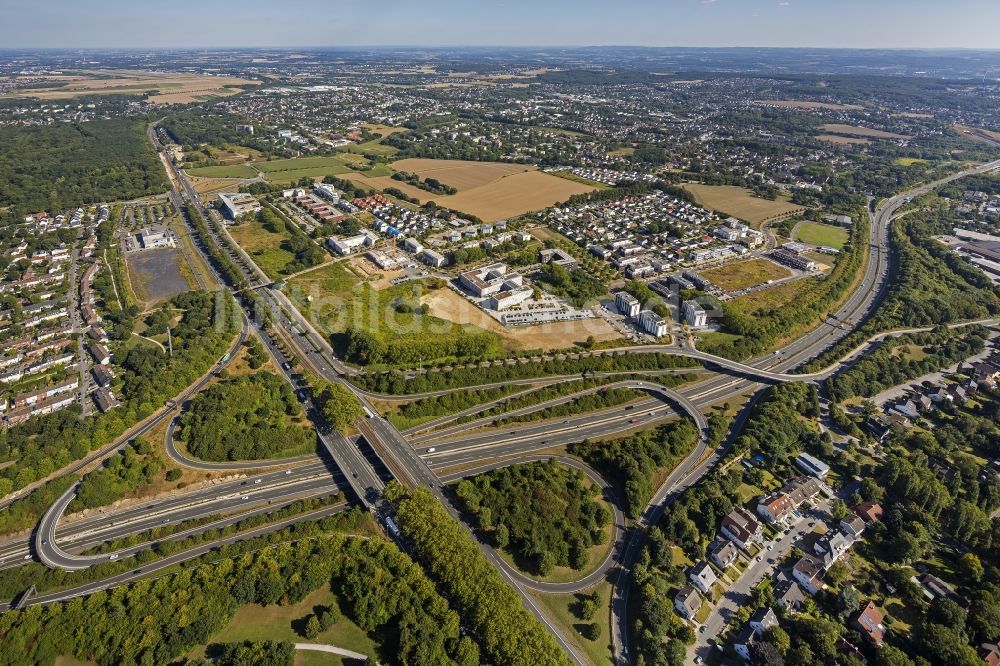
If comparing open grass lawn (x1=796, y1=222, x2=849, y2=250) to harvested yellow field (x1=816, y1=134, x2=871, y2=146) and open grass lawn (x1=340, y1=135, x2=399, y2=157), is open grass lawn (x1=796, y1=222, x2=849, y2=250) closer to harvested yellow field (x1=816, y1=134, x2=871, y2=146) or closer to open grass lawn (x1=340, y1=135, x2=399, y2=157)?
Result: harvested yellow field (x1=816, y1=134, x2=871, y2=146)

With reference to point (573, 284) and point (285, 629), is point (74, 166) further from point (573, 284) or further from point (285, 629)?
point (285, 629)

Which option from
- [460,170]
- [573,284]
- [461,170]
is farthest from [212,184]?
[573,284]

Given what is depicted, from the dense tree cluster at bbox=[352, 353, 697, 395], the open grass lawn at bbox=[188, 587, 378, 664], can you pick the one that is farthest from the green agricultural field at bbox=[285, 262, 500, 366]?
the open grass lawn at bbox=[188, 587, 378, 664]

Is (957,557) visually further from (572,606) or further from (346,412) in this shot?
(346,412)

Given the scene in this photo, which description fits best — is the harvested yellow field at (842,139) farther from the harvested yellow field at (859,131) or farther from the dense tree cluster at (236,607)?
the dense tree cluster at (236,607)

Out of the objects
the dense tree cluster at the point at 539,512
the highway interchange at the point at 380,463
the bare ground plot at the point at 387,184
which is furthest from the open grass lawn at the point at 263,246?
the dense tree cluster at the point at 539,512
